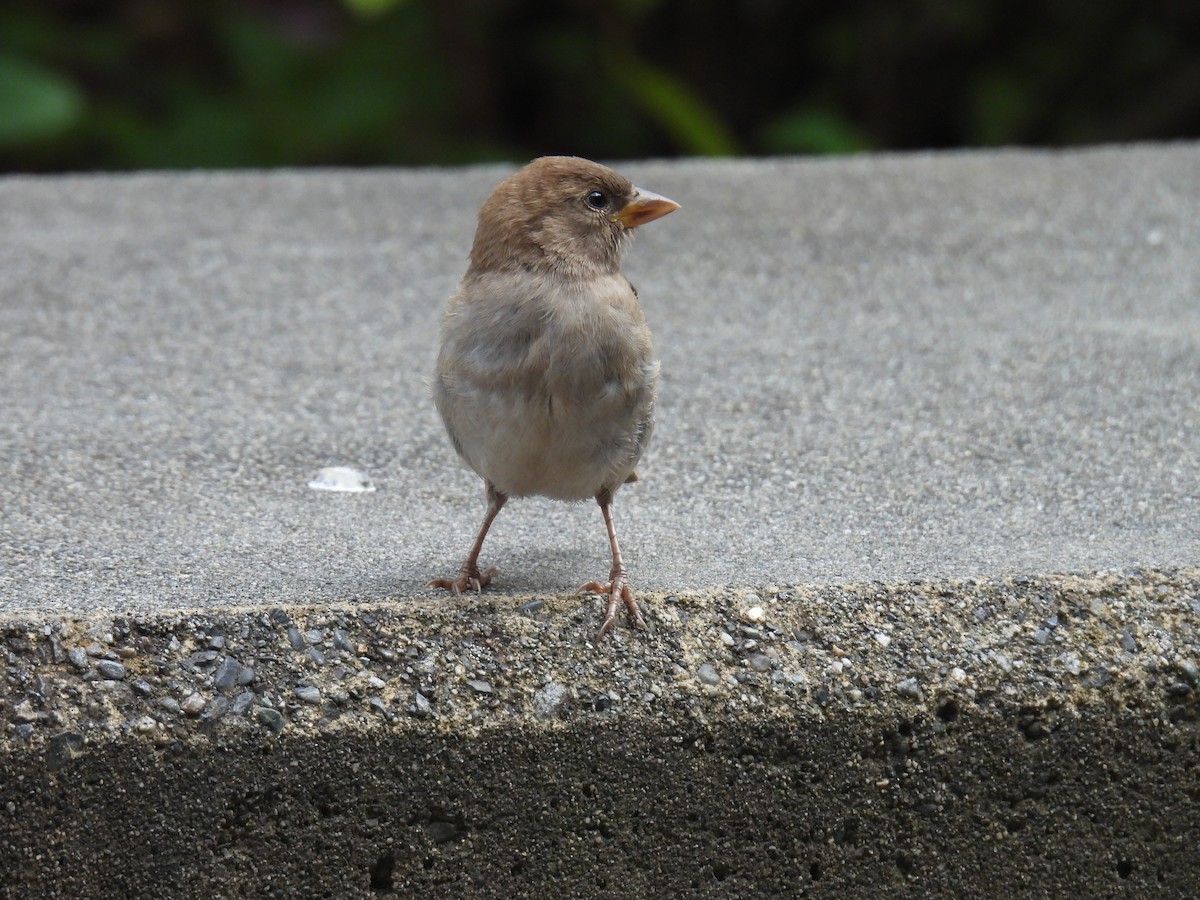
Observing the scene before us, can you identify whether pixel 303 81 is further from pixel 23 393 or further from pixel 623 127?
pixel 23 393

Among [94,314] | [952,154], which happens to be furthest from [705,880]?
[952,154]

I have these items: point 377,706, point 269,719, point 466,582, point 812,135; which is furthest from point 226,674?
point 812,135

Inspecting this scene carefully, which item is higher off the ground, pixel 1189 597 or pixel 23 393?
pixel 1189 597

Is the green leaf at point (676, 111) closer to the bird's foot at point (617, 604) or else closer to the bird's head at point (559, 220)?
the bird's head at point (559, 220)

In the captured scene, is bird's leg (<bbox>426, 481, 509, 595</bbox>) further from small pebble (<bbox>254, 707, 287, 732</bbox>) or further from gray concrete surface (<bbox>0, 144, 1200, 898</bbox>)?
small pebble (<bbox>254, 707, 287, 732</bbox>)

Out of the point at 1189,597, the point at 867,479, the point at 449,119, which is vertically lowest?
the point at 449,119

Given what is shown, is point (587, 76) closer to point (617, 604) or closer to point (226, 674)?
point (617, 604)
